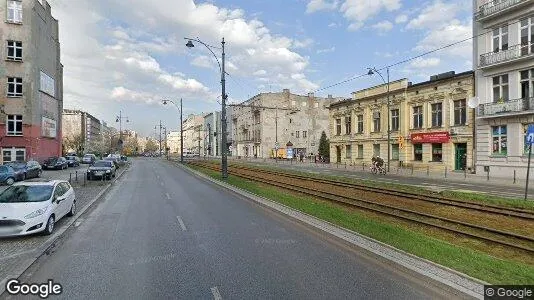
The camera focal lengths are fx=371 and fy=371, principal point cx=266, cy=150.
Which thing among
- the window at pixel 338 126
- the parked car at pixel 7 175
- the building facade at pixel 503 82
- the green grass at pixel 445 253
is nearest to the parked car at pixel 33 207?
the green grass at pixel 445 253

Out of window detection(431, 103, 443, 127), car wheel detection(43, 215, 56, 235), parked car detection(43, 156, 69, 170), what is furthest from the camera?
parked car detection(43, 156, 69, 170)

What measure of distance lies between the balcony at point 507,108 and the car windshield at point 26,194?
97.7 feet

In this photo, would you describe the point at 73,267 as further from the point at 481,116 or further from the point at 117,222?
the point at 481,116

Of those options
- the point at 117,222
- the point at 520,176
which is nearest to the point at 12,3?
the point at 117,222

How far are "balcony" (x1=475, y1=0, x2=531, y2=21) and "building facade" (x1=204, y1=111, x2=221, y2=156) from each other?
91.5m

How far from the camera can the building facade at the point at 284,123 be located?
8406 cm

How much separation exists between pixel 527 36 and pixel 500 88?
421 centimetres

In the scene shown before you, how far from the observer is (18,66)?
3975 cm

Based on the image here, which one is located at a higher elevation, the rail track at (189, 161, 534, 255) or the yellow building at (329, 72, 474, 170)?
the yellow building at (329, 72, 474, 170)

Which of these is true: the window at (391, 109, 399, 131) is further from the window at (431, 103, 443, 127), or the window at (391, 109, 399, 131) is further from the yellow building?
the window at (431, 103, 443, 127)

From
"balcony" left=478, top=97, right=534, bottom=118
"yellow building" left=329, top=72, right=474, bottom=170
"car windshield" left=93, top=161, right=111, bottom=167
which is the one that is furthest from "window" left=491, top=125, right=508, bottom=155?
"car windshield" left=93, top=161, right=111, bottom=167

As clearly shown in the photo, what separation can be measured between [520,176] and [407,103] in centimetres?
1527

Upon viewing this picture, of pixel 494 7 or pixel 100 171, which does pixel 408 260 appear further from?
pixel 494 7

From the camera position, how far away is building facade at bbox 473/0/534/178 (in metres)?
26.9
